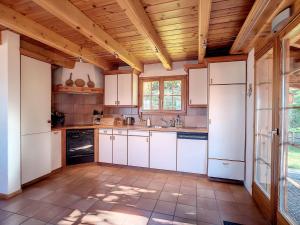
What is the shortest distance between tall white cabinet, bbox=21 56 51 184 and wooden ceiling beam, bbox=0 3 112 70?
0.60 m

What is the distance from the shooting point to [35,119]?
112 inches

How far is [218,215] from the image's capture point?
2051 mm

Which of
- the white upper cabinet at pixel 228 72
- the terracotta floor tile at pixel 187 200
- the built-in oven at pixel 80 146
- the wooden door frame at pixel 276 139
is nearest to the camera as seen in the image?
the wooden door frame at pixel 276 139

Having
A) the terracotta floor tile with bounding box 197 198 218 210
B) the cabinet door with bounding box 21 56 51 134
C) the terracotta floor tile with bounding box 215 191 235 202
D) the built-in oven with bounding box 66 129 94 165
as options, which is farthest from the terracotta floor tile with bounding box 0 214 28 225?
the terracotta floor tile with bounding box 215 191 235 202

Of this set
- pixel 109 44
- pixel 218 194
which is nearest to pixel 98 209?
pixel 218 194

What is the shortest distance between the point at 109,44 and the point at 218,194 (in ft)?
9.47

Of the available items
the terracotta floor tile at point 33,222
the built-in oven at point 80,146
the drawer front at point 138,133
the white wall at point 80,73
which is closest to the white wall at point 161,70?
the white wall at point 80,73

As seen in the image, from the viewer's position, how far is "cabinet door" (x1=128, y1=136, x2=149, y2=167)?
11.6ft

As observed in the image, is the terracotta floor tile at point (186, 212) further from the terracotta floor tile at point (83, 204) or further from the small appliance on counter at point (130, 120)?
the small appliance on counter at point (130, 120)

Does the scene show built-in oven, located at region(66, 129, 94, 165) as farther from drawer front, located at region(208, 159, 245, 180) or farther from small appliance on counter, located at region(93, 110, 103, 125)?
drawer front, located at region(208, 159, 245, 180)

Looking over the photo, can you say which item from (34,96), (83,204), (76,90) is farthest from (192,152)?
(34,96)

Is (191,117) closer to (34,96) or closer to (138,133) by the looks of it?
(138,133)

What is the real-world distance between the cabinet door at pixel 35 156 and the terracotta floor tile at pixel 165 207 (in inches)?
84.5

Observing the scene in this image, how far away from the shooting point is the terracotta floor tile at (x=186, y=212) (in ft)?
6.64
